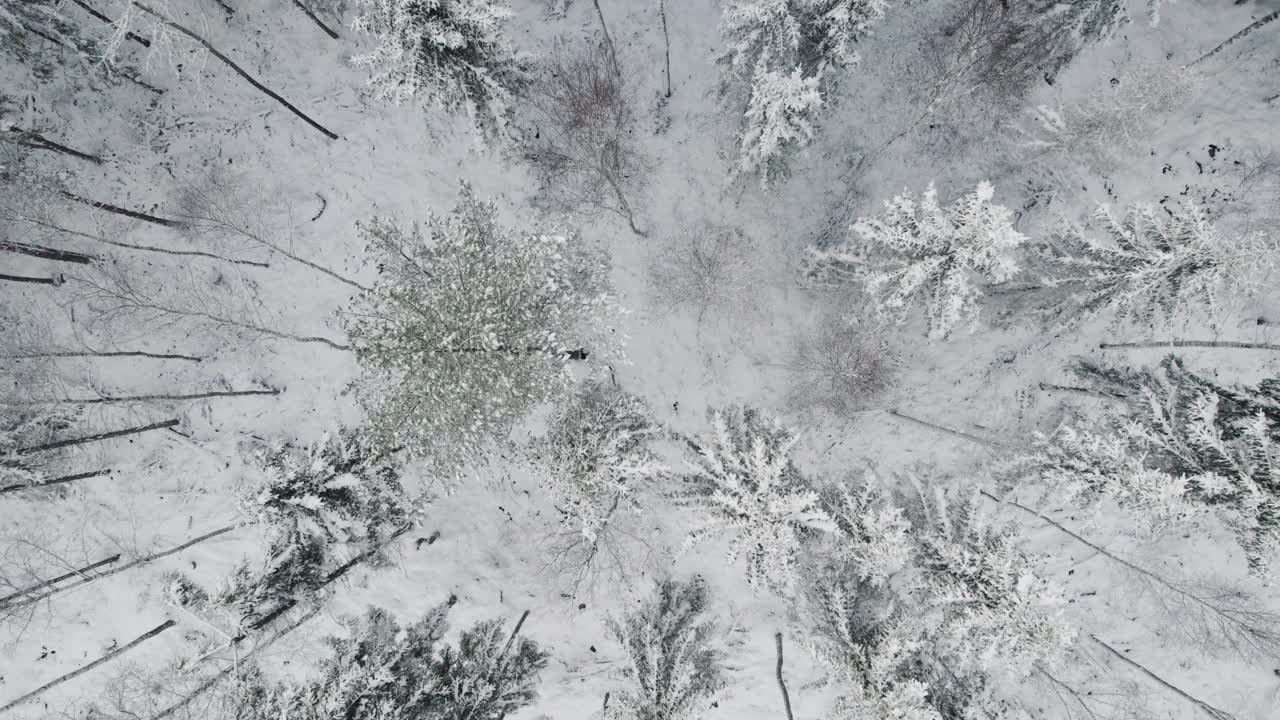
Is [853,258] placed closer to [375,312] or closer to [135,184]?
[375,312]

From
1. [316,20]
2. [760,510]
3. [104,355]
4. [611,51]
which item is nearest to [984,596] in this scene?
[760,510]

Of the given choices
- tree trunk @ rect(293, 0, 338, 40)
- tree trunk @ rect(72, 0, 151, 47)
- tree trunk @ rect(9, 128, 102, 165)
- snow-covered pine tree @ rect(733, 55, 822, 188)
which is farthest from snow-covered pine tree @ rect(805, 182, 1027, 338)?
tree trunk @ rect(9, 128, 102, 165)

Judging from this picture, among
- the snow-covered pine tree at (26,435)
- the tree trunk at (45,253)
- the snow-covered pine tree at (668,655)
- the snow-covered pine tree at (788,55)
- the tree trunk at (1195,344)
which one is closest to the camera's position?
the snow-covered pine tree at (788,55)

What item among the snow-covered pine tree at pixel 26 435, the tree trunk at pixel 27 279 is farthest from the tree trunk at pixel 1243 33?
the tree trunk at pixel 27 279

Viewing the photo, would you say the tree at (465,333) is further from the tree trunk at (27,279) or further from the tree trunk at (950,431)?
the tree trunk at (27,279)

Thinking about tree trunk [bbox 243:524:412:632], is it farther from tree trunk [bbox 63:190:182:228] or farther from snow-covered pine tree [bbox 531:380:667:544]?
tree trunk [bbox 63:190:182:228]

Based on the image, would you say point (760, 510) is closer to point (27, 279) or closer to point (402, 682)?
point (402, 682)
